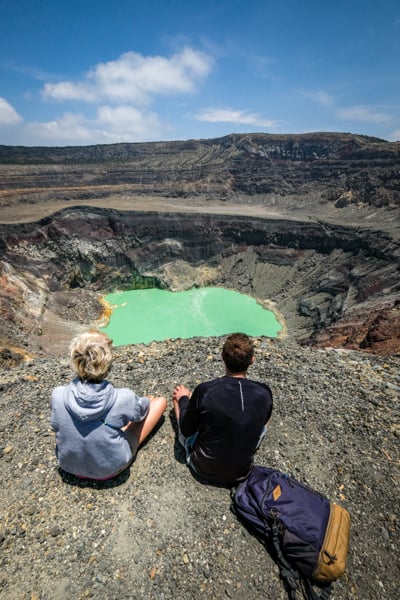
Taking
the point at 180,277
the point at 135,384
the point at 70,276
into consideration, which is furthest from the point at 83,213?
the point at 135,384

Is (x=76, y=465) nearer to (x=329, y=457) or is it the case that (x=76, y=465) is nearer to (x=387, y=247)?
(x=329, y=457)

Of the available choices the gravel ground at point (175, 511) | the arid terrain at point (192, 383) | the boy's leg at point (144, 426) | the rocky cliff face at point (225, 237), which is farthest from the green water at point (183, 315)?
the boy's leg at point (144, 426)

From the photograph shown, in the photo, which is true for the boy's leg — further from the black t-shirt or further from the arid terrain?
the black t-shirt

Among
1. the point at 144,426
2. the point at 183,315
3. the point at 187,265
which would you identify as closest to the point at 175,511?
the point at 144,426

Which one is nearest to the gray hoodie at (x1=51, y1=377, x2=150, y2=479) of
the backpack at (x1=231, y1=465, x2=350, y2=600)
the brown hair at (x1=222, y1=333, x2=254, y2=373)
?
the brown hair at (x1=222, y1=333, x2=254, y2=373)

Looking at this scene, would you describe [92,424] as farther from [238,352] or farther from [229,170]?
[229,170]
